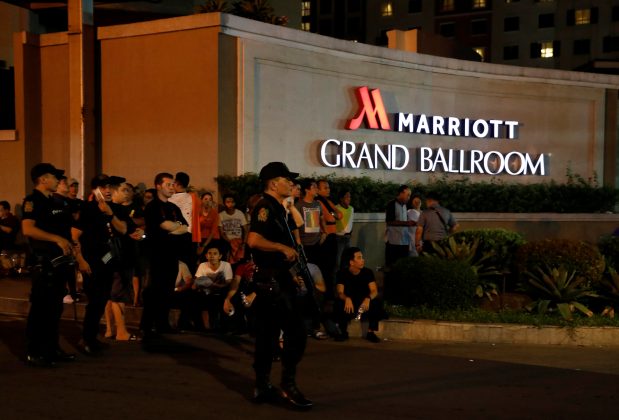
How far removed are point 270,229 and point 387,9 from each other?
8399 centimetres

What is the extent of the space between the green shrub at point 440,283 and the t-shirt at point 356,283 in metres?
0.93

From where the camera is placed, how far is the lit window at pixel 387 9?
87.2 metres

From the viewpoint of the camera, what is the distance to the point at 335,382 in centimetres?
763

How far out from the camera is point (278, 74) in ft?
56.2

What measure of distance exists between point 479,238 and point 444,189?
668cm

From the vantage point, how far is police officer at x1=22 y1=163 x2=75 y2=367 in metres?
8.08

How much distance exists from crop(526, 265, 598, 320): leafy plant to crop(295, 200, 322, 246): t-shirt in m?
2.84

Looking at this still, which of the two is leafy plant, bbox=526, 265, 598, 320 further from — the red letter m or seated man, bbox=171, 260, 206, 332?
the red letter m

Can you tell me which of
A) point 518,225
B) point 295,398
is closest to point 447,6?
point 518,225

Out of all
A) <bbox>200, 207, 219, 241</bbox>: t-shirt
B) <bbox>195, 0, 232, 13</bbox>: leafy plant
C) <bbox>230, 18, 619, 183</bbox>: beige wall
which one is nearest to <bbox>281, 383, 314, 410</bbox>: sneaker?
<bbox>200, 207, 219, 241</bbox>: t-shirt

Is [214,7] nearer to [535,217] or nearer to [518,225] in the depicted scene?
[518,225]

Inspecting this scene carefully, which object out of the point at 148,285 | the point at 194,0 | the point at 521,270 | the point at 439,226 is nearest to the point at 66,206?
the point at 148,285

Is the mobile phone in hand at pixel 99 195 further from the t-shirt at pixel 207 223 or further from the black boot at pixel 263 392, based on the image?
the t-shirt at pixel 207 223

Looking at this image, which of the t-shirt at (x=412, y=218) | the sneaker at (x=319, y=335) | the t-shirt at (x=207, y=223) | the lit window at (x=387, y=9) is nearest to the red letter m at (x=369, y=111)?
the t-shirt at (x=412, y=218)
